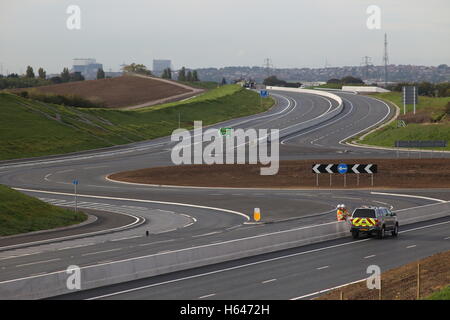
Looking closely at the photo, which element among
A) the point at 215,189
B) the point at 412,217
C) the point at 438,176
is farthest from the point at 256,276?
the point at 438,176

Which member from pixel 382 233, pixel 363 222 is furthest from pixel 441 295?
pixel 382 233

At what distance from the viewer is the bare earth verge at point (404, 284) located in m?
25.0

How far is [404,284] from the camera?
26938mm

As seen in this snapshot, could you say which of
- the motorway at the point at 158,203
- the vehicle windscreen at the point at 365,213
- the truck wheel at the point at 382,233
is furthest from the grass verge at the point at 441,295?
the truck wheel at the point at 382,233

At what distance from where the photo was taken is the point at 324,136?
123 metres

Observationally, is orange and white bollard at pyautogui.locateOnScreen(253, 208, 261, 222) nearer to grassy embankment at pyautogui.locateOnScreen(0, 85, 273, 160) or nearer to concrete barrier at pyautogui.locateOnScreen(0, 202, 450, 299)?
concrete barrier at pyautogui.locateOnScreen(0, 202, 450, 299)

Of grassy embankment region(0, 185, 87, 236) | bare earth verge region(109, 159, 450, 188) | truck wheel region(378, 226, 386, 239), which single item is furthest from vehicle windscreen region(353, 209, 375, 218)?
bare earth verge region(109, 159, 450, 188)

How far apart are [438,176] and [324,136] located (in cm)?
4877

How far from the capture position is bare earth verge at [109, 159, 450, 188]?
72812 millimetres

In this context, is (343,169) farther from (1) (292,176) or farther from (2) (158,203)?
(2) (158,203)

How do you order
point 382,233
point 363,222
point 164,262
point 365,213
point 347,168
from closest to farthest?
1. point 164,262
2. point 363,222
3. point 365,213
4. point 382,233
5. point 347,168

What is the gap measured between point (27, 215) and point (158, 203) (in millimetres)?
13926

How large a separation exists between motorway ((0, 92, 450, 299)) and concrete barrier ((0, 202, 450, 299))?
1.20 metres

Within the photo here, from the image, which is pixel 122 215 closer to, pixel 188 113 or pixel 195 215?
pixel 195 215
